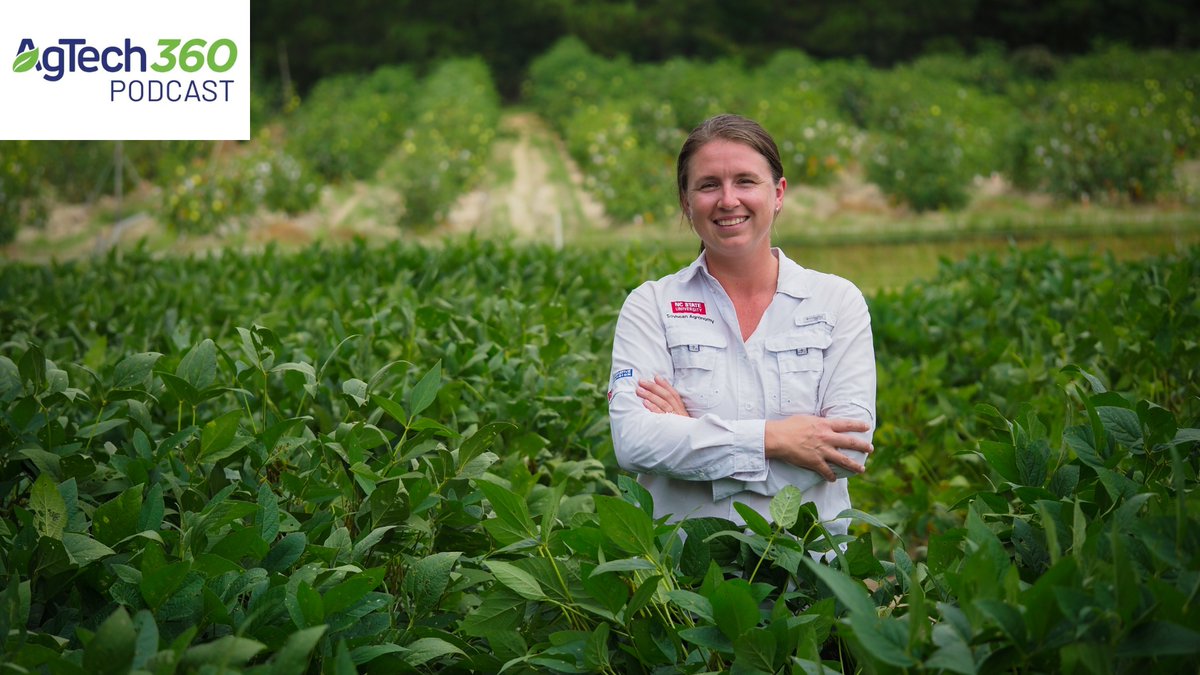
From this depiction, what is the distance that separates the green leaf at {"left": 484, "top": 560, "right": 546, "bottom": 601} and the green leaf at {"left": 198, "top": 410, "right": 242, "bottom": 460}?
63cm

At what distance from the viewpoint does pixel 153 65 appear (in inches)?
200

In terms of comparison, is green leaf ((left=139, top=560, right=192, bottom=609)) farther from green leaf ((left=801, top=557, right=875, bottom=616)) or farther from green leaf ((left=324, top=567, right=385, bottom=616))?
green leaf ((left=801, top=557, right=875, bottom=616))

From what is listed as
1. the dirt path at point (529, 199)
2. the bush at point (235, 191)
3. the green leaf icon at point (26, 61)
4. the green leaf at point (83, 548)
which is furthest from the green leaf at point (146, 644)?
the bush at point (235, 191)

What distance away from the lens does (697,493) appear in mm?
2107

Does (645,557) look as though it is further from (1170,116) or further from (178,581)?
(1170,116)

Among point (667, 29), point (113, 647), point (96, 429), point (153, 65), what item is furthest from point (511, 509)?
point (667, 29)

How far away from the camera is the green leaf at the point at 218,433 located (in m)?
1.84

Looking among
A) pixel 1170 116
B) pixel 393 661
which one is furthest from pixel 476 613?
pixel 1170 116

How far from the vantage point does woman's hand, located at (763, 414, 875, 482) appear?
6.52ft

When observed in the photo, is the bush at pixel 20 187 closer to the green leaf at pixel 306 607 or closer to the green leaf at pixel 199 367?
the green leaf at pixel 199 367

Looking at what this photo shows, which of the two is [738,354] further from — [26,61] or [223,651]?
[26,61]

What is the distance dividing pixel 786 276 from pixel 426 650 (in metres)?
1.12

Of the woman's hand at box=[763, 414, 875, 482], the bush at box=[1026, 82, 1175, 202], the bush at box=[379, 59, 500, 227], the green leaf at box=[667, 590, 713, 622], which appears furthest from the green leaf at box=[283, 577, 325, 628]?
the bush at box=[1026, 82, 1175, 202]

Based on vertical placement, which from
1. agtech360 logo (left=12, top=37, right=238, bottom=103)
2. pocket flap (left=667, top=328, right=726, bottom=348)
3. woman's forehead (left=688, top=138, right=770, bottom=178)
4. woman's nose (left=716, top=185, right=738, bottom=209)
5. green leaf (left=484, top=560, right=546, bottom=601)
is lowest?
green leaf (left=484, top=560, right=546, bottom=601)
